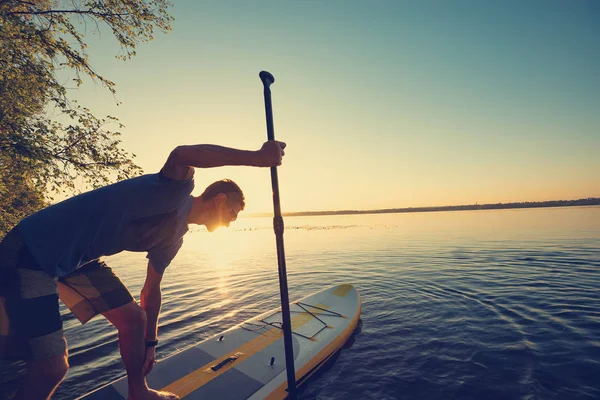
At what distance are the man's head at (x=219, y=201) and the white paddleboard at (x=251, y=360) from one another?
10.0 ft

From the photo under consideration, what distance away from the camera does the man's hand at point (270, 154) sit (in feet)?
7.84

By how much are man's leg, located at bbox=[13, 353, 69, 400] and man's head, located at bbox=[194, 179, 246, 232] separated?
159 cm

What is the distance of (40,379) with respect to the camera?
2.12 metres

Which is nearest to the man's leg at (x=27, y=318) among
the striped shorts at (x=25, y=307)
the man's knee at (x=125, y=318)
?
the striped shorts at (x=25, y=307)

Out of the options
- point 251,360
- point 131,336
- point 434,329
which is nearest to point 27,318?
point 131,336

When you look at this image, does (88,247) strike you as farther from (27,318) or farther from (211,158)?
(211,158)

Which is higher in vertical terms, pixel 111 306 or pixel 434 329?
pixel 111 306

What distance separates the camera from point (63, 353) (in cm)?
227

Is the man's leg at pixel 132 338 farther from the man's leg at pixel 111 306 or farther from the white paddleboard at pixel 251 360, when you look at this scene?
the white paddleboard at pixel 251 360

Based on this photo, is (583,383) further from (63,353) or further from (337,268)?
(337,268)

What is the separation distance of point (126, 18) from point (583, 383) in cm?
1408

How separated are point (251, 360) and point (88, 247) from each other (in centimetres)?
409

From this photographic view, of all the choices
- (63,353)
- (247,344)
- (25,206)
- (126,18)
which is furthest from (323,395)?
(25,206)

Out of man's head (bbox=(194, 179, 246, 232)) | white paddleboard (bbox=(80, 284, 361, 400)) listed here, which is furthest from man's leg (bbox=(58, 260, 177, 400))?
white paddleboard (bbox=(80, 284, 361, 400))
